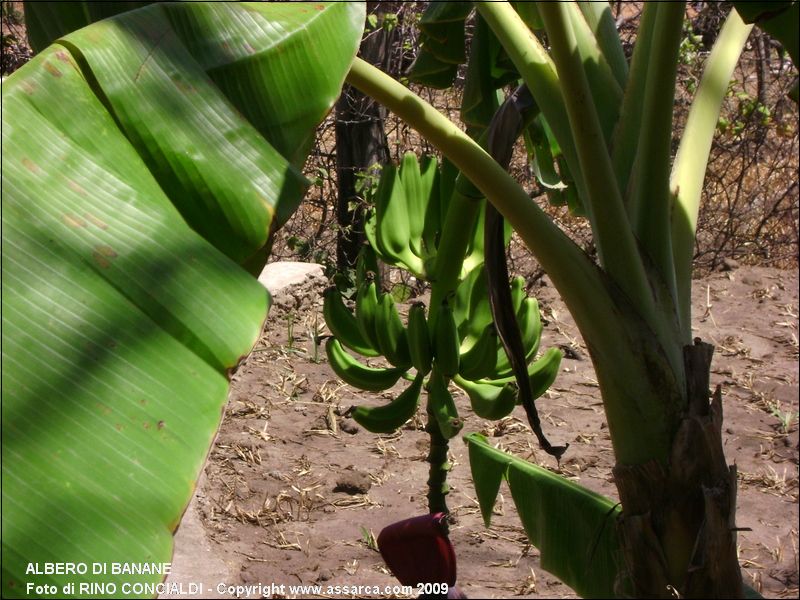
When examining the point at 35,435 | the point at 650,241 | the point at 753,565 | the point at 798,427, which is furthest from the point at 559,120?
the point at 798,427

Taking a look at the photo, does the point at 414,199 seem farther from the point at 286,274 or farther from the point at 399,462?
the point at 286,274

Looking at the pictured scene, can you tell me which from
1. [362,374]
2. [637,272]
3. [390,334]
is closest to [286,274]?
[362,374]

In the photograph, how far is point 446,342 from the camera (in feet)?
6.07

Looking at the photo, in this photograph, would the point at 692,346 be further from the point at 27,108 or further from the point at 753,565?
the point at 753,565

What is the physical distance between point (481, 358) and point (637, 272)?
27.5 inches

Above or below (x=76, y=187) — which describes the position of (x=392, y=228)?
above

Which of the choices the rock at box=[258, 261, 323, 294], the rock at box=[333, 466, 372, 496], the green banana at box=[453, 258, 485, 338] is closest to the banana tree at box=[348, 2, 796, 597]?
the green banana at box=[453, 258, 485, 338]

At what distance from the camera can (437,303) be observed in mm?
1925

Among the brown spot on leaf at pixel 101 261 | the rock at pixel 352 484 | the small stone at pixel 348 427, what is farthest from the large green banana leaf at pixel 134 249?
the small stone at pixel 348 427

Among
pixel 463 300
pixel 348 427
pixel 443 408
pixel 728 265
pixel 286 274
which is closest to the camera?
pixel 443 408

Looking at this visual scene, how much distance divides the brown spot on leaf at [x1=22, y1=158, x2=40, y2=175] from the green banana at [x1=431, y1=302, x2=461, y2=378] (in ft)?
3.42

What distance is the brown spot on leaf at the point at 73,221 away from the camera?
0.90 metres

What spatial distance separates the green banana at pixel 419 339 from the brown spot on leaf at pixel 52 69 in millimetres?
1016

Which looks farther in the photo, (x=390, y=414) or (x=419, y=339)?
(x=390, y=414)
